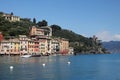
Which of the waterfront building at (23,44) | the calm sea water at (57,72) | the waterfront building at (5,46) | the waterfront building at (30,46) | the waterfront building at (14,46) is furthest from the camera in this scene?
the waterfront building at (30,46)

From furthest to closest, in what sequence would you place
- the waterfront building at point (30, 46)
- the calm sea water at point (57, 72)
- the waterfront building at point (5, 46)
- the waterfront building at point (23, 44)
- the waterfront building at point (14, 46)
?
the waterfront building at point (30, 46) → the waterfront building at point (23, 44) → the waterfront building at point (14, 46) → the waterfront building at point (5, 46) → the calm sea water at point (57, 72)

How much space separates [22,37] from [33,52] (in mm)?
12357

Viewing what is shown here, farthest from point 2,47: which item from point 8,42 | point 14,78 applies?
point 14,78

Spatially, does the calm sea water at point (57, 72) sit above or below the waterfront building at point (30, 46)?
below

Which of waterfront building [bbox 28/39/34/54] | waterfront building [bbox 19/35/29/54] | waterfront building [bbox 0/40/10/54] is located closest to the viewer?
waterfront building [bbox 0/40/10/54]

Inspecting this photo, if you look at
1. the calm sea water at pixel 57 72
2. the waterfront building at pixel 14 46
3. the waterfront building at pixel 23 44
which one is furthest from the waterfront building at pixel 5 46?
the calm sea water at pixel 57 72

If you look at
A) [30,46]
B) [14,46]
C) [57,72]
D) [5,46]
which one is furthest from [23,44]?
[57,72]

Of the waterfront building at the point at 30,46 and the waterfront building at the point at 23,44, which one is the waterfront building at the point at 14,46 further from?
the waterfront building at the point at 30,46

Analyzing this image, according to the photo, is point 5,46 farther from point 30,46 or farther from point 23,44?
point 30,46

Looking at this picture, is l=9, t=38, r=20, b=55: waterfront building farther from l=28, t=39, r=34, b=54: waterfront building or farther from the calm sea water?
the calm sea water

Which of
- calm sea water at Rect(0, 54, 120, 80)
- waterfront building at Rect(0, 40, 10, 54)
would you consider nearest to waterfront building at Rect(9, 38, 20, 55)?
waterfront building at Rect(0, 40, 10, 54)

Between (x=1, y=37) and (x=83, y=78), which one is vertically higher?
(x=1, y=37)

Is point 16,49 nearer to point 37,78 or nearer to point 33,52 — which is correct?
point 33,52

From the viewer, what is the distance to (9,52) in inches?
7387
